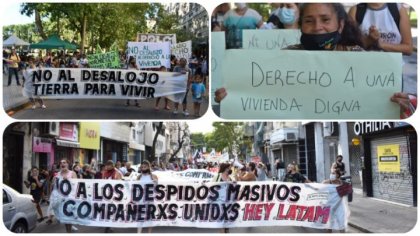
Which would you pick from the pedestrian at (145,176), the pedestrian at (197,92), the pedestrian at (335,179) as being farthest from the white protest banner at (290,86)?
the pedestrian at (145,176)

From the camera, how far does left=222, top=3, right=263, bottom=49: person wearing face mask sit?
4527mm

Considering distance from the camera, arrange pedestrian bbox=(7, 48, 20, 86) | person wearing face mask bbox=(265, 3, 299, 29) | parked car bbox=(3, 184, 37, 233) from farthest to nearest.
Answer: parked car bbox=(3, 184, 37, 233), person wearing face mask bbox=(265, 3, 299, 29), pedestrian bbox=(7, 48, 20, 86)

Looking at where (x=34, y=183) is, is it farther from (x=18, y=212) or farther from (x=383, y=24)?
(x=383, y=24)

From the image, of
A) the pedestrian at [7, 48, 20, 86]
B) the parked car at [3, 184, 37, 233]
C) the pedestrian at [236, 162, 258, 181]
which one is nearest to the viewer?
the pedestrian at [7, 48, 20, 86]

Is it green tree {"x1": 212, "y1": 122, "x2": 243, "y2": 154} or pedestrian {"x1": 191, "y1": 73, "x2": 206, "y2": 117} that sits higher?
pedestrian {"x1": 191, "y1": 73, "x2": 206, "y2": 117}

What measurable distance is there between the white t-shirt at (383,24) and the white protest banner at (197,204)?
4.61ft

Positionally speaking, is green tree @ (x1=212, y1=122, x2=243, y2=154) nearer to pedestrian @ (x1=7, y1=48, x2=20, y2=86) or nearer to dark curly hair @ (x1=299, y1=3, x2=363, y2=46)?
dark curly hair @ (x1=299, y1=3, x2=363, y2=46)

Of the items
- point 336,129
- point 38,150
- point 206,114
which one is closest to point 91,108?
point 38,150

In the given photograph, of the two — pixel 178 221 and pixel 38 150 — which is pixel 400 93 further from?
pixel 38 150

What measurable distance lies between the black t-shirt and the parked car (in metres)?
2.27

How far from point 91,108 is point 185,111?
0.80 meters

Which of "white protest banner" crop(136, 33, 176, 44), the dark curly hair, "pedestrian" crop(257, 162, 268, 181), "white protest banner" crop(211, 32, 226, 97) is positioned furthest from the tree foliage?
"pedestrian" crop(257, 162, 268, 181)

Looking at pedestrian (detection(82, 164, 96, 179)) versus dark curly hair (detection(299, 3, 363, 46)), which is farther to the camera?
pedestrian (detection(82, 164, 96, 179))

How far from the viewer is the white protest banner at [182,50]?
455cm
